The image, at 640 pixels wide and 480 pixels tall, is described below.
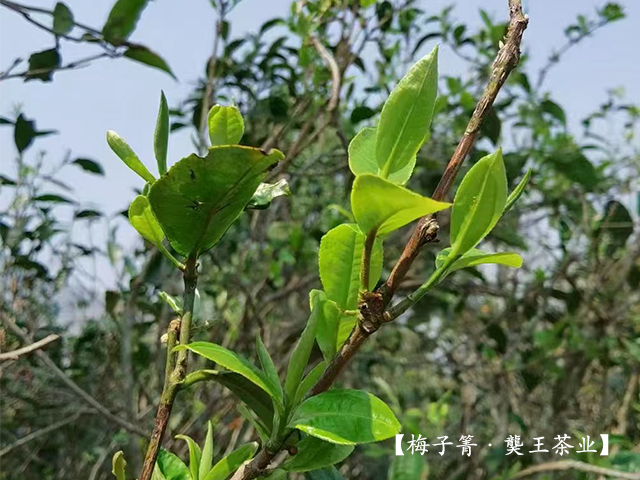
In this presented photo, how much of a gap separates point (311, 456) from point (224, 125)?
185mm

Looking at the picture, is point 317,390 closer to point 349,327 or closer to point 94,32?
point 349,327

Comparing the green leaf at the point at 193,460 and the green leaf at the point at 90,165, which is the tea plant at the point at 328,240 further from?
the green leaf at the point at 90,165

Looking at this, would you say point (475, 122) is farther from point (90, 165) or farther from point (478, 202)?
point (90, 165)

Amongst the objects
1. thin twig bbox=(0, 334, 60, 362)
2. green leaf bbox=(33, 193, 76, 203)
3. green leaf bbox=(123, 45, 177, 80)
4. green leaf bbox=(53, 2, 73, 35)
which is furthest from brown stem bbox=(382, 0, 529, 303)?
green leaf bbox=(33, 193, 76, 203)

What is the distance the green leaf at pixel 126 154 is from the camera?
0.38 m

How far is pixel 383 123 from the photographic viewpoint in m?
0.34

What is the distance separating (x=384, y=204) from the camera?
310mm

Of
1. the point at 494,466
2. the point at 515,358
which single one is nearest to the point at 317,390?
the point at 494,466

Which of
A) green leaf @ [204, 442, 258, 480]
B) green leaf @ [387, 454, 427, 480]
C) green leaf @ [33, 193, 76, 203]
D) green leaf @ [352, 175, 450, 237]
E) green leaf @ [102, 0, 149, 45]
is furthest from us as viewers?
green leaf @ [33, 193, 76, 203]

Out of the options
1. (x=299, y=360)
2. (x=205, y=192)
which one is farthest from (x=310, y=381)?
(x=205, y=192)

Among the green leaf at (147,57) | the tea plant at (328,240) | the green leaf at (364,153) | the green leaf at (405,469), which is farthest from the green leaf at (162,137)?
the green leaf at (405,469)

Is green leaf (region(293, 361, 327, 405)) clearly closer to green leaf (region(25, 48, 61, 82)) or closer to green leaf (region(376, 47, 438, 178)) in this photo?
green leaf (region(376, 47, 438, 178))

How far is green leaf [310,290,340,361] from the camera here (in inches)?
14.9

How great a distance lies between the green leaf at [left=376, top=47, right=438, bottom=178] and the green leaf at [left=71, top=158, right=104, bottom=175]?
41.6 inches
